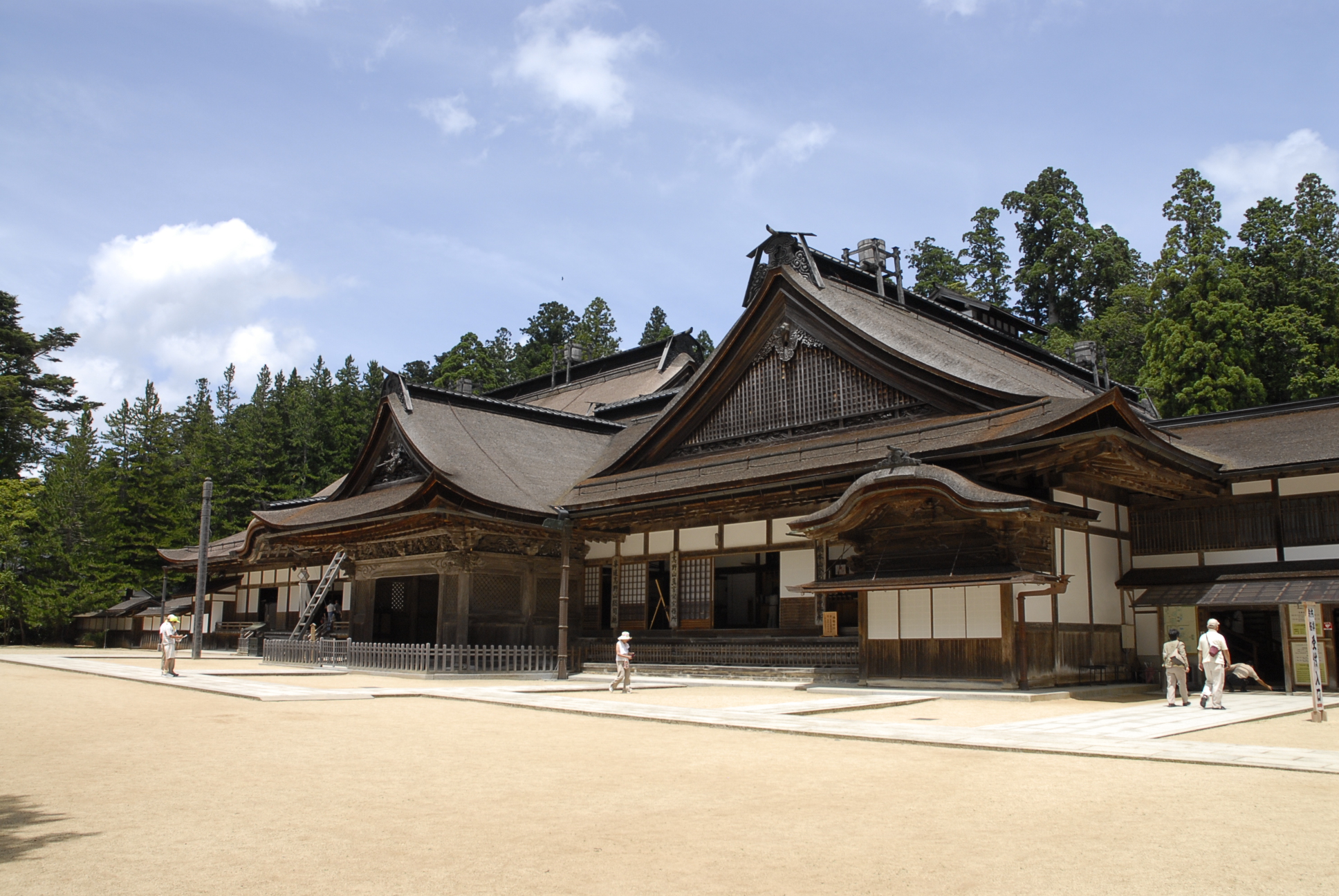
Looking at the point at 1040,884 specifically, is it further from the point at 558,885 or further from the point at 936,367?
the point at 936,367

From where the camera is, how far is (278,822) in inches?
263

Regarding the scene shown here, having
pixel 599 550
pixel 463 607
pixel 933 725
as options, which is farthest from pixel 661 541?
pixel 933 725

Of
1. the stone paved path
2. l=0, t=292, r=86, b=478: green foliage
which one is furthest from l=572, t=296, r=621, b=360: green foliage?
the stone paved path

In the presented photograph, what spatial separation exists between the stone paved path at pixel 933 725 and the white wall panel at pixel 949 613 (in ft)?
5.69

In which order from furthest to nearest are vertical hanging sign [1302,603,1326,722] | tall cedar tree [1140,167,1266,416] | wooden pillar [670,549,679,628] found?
tall cedar tree [1140,167,1266,416] → wooden pillar [670,549,679,628] → vertical hanging sign [1302,603,1326,722]

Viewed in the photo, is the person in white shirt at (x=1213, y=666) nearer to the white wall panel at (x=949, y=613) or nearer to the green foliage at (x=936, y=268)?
the white wall panel at (x=949, y=613)

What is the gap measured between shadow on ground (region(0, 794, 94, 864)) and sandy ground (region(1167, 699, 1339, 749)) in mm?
10614

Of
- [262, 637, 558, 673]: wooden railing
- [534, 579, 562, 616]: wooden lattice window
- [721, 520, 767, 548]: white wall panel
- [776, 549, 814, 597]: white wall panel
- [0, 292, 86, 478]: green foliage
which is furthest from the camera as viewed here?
[0, 292, 86, 478]: green foliage

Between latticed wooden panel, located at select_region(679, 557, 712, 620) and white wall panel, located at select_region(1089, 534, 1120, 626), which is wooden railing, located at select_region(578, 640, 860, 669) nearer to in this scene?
→ latticed wooden panel, located at select_region(679, 557, 712, 620)

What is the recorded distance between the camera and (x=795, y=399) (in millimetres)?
24031

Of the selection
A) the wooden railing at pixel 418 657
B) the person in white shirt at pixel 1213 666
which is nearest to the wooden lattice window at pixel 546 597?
the wooden railing at pixel 418 657

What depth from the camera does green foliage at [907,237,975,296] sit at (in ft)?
230

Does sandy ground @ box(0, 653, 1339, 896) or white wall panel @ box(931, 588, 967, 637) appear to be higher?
white wall panel @ box(931, 588, 967, 637)

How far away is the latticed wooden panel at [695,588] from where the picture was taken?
2433 cm
